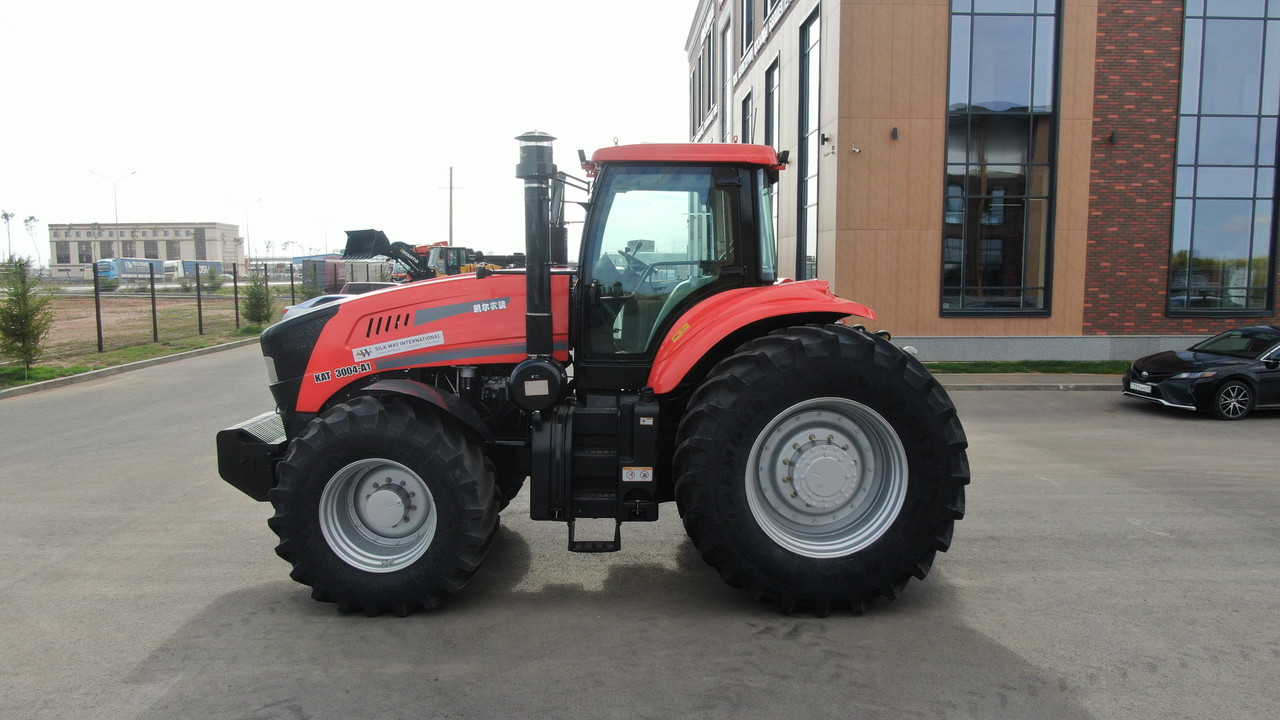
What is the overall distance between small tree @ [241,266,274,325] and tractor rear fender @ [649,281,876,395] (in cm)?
2465

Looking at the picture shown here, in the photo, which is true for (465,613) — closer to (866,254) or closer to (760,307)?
(760,307)

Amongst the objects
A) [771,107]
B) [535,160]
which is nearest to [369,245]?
[535,160]

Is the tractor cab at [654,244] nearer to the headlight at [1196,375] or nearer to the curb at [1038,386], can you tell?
the headlight at [1196,375]

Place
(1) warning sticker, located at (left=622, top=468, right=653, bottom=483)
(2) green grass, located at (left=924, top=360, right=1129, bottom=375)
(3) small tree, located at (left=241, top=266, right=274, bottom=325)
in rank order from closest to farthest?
(1) warning sticker, located at (left=622, top=468, right=653, bottom=483), (2) green grass, located at (left=924, top=360, right=1129, bottom=375), (3) small tree, located at (left=241, top=266, right=274, bottom=325)

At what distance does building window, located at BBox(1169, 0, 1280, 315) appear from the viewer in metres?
17.5

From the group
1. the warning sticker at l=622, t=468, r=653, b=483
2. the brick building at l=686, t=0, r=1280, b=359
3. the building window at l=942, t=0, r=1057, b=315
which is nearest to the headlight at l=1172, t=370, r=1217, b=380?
the brick building at l=686, t=0, r=1280, b=359

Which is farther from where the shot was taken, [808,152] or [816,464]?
[808,152]

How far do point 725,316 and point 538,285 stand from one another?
1.11m

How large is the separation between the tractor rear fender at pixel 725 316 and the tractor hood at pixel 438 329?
69 cm

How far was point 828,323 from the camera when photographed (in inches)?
202

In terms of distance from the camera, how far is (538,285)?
471cm

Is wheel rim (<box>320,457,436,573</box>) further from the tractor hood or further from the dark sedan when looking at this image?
the dark sedan

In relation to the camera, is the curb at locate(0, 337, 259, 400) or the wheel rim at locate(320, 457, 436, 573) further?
the curb at locate(0, 337, 259, 400)

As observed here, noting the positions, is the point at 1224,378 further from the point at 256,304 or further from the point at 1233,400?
the point at 256,304
